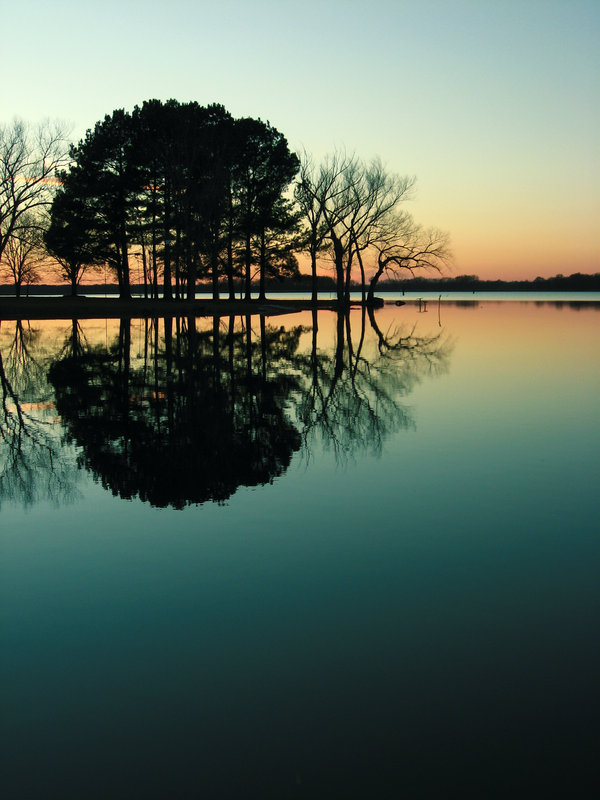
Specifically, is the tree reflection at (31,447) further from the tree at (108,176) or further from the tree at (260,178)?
the tree at (260,178)

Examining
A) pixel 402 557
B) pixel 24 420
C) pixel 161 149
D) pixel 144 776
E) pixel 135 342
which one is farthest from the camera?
pixel 161 149

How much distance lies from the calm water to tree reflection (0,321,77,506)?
0.07 metres

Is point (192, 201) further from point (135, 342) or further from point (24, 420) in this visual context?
point (24, 420)

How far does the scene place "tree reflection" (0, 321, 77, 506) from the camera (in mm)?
9180

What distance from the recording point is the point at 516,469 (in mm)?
10281

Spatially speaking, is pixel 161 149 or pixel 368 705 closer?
pixel 368 705

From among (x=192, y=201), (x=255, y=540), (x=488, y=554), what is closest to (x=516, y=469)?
(x=488, y=554)

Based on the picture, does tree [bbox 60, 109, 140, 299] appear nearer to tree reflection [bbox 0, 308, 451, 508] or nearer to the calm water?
tree reflection [bbox 0, 308, 451, 508]

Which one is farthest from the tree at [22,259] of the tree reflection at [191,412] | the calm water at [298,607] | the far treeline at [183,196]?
the calm water at [298,607]

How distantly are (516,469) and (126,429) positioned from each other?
23.3ft

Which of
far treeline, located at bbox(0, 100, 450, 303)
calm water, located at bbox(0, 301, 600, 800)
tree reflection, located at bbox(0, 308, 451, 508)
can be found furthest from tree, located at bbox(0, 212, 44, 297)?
calm water, located at bbox(0, 301, 600, 800)

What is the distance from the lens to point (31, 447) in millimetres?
11469

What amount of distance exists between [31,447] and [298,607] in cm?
741

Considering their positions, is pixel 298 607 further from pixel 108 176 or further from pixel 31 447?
pixel 108 176
